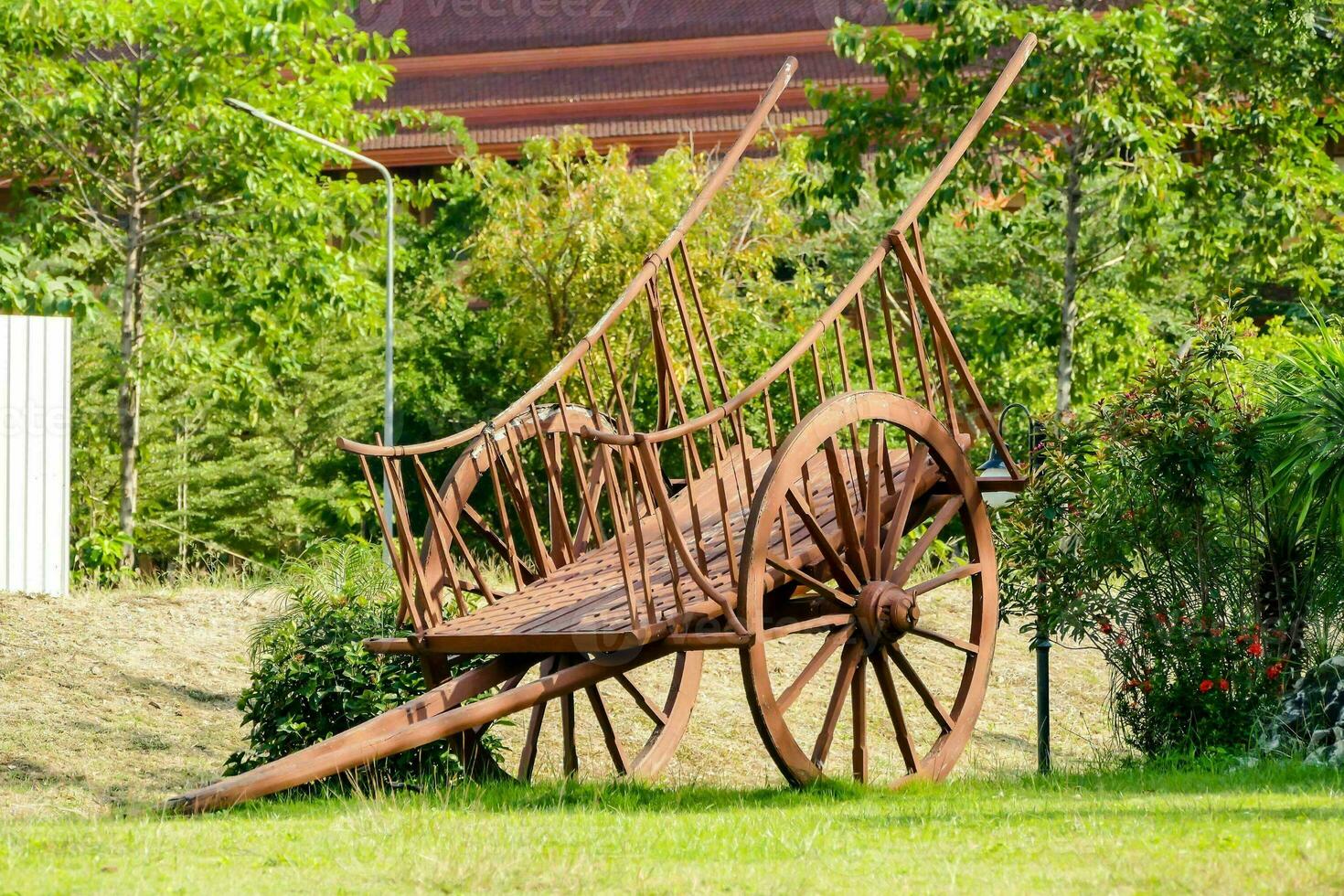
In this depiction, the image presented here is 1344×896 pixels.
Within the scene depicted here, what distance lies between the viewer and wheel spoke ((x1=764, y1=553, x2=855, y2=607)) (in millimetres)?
6750

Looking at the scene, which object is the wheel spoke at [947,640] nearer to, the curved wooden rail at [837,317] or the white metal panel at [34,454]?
the curved wooden rail at [837,317]

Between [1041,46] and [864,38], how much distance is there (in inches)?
58.7

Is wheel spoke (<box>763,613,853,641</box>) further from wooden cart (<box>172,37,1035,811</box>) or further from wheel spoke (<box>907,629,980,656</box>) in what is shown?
wheel spoke (<box>907,629,980,656</box>)

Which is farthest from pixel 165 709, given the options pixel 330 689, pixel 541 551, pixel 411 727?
pixel 411 727

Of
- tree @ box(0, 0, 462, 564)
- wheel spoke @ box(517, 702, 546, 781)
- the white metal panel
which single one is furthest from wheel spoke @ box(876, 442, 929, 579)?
tree @ box(0, 0, 462, 564)

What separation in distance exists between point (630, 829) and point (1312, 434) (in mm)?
4065

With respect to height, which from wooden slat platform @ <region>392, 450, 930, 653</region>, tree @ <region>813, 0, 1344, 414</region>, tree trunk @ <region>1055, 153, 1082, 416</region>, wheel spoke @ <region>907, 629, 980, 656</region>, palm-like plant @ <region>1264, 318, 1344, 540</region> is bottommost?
wheel spoke @ <region>907, 629, 980, 656</region>

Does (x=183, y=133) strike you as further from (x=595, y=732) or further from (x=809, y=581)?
(x=809, y=581)

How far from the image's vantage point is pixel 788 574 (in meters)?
7.01

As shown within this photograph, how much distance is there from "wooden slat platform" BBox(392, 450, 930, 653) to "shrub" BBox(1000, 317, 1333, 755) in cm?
130

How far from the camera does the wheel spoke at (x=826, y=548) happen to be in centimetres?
682

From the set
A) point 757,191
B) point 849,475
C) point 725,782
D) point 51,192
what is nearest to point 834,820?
point 849,475

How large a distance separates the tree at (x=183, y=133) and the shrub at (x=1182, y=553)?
9.25m

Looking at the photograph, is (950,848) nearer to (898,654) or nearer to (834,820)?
(834,820)
